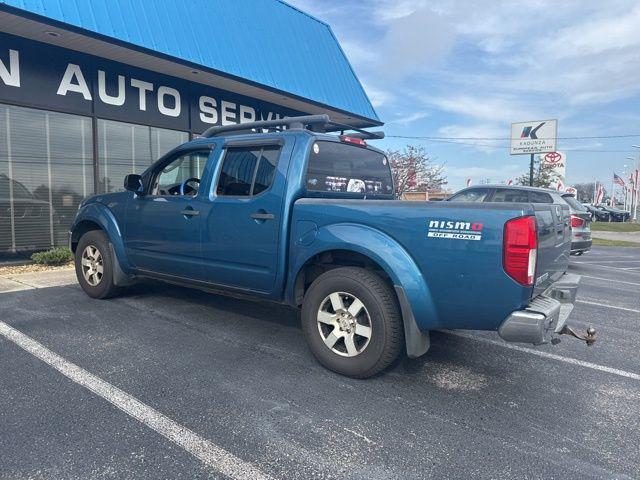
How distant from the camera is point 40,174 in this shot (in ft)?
28.3

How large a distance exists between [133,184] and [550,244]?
4.19 meters

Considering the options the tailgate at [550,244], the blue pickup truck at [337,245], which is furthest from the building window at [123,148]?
the tailgate at [550,244]

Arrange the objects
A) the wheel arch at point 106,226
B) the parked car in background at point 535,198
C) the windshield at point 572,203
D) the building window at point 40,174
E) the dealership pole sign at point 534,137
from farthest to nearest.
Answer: the dealership pole sign at point 534,137 → the windshield at point 572,203 → the parked car in background at point 535,198 → the building window at point 40,174 → the wheel arch at point 106,226

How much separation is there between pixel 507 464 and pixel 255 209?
269cm

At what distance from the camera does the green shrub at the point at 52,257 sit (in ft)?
26.3

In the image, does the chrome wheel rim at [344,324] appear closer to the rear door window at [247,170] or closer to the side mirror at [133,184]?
the rear door window at [247,170]

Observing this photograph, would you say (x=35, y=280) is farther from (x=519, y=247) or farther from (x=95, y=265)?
(x=519, y=247)

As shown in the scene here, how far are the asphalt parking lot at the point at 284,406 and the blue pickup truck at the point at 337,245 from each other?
0.45 meters

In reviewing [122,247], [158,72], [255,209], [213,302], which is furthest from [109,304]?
[158,72]

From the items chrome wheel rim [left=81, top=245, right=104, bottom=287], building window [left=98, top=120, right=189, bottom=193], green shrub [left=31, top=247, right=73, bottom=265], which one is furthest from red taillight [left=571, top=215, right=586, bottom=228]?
green shrub [left=31, top=247, right=73, bottom=265]

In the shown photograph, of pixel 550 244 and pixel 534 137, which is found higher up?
pixel 534 137

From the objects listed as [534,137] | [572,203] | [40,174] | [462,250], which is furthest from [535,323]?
[534,137]

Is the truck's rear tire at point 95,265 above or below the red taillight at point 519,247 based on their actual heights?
below

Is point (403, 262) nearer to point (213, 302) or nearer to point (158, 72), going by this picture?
point (213, 302)
